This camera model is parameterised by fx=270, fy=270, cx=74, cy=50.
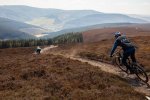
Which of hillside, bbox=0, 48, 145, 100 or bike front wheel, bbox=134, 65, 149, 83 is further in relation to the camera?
bike front wheel, bbox=134, 65, 149, 83

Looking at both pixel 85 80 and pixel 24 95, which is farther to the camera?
pixel 85 80

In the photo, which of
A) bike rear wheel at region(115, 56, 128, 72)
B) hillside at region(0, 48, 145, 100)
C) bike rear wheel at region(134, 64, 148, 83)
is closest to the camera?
hillside at region(0, 48, 145, 100)

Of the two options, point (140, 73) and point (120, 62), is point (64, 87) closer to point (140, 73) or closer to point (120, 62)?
point (140, 73)

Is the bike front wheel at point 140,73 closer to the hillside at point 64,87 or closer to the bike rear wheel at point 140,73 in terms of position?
the bike rear wheel at point 140,73

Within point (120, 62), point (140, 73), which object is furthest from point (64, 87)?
point (120, 62)

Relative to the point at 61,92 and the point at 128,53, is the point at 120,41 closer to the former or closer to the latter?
the point at 128,53

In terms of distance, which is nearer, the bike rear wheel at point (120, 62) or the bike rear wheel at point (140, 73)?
the bike rear wheel at point (140, 73)

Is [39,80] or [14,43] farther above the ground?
[39,80]

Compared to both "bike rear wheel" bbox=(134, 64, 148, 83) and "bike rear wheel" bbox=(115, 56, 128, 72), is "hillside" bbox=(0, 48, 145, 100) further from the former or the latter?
"bike rear wheel" bbox=(134, 64, 148, 83)

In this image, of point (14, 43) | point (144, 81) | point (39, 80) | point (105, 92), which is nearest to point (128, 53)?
point (144, 81)

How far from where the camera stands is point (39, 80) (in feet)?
58.2

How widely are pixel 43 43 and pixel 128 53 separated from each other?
456ft

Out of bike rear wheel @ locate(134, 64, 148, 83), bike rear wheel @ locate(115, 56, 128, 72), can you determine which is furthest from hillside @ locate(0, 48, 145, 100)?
bike rear wheel @ locate(134, 64, 148, 83)

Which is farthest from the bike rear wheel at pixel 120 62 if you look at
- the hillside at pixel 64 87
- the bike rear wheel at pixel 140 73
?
the bike rear wheel at pixel 140 73
